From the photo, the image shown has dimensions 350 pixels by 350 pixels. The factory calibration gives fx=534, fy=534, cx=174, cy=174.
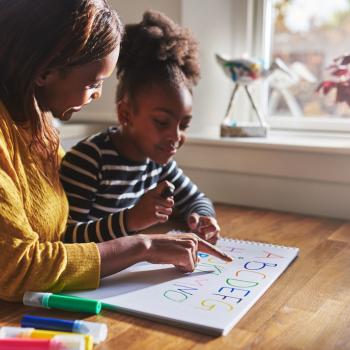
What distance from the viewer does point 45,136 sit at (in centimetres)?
78

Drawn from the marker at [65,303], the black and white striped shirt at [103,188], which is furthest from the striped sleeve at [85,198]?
the marker at [65,303]

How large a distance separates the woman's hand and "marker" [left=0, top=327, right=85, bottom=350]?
198 millimetres

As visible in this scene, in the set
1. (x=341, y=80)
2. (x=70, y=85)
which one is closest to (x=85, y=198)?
(x=70, y=85)

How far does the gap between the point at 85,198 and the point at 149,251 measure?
23 centimetres

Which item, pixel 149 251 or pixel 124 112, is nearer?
pixel 149 251

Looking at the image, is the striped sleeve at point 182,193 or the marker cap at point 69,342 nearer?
the marker cap at point 69,342

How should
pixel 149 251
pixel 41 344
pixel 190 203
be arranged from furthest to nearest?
pixel 190 203, pixel 149 251, pixel 41 344

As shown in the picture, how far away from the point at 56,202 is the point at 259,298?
33cm

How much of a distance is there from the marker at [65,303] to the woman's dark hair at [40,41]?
0.24 meters

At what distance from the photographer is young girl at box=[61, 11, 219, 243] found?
3.14ft

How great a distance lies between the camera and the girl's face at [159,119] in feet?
3.14

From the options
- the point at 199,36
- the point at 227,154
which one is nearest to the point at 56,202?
the point at 227,154

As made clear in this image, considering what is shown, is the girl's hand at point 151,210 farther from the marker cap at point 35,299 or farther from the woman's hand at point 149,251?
the marker cap at point 35,299

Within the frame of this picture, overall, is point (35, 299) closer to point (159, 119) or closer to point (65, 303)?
point (65, 303)
